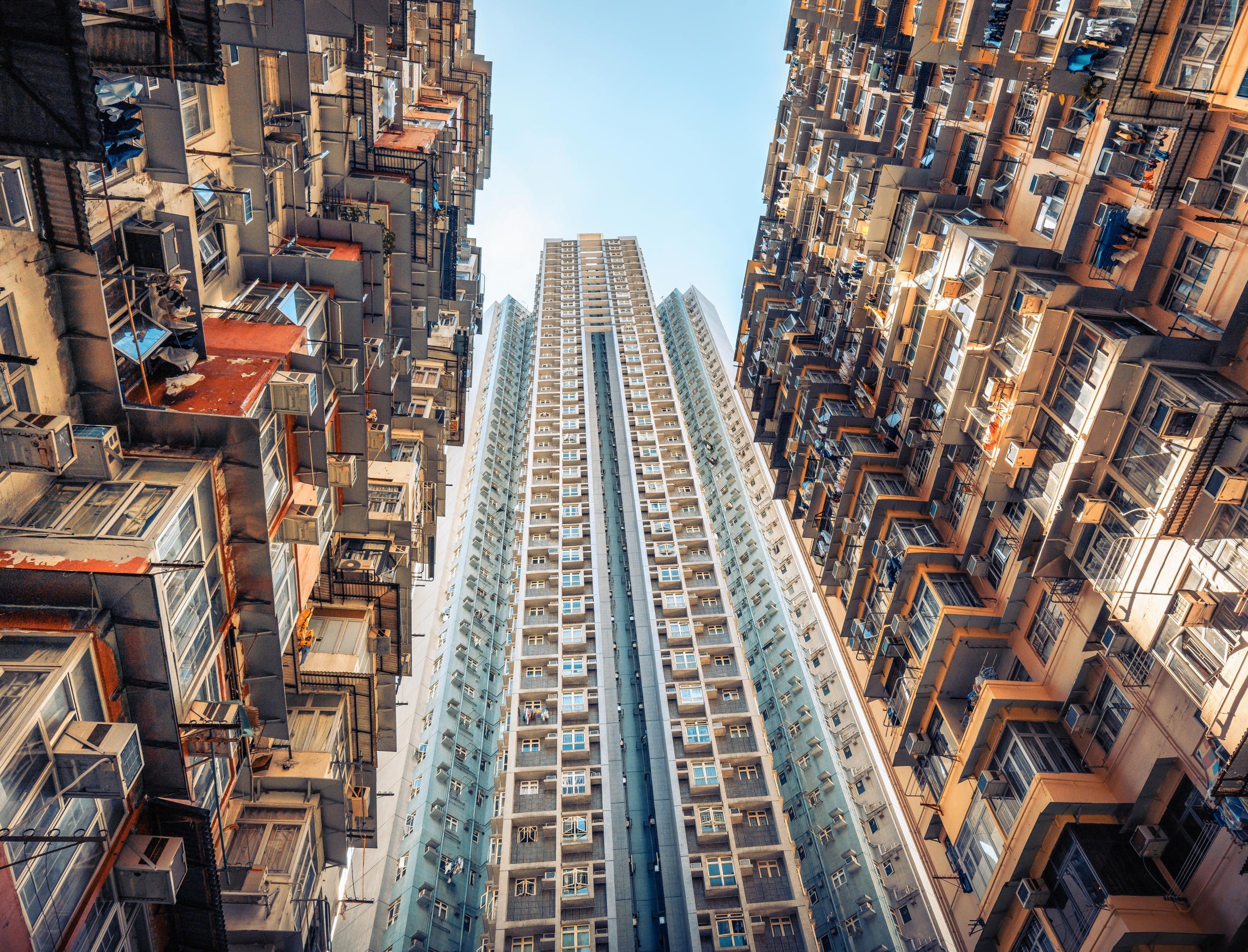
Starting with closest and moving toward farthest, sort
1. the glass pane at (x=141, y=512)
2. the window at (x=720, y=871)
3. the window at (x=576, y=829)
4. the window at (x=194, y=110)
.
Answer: the glass pane at (x=141, y=512)
the window at (x=194, y=110)
the window at (x=720, y=871)
the window at (x=576, y=829)

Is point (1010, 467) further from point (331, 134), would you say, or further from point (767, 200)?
point (767, 200)

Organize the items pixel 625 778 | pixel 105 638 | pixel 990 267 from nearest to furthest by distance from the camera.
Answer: pixel 105 638, pixel 990 267, pixel 625 778

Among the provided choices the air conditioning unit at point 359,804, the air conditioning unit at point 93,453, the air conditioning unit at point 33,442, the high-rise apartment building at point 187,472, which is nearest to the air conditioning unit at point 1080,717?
the high-rise apartment building at point 187,472

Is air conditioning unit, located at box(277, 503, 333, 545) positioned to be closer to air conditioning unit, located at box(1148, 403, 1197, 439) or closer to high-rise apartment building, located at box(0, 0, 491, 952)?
high-rise apartment building, located at box(0, 0, 491, 952)

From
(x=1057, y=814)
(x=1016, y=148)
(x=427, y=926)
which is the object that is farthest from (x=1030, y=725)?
(x=427, y=926)

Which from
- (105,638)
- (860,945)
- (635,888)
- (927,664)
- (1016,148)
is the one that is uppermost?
(1016,148)

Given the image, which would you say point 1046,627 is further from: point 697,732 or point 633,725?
point 633,725

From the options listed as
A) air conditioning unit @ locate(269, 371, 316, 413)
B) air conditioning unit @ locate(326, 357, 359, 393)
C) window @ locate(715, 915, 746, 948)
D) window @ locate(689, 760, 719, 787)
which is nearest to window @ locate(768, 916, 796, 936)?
window @ locate(715, 915, 746, 948)

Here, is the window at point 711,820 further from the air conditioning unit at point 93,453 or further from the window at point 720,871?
the air conditioning unit at point 93,453
